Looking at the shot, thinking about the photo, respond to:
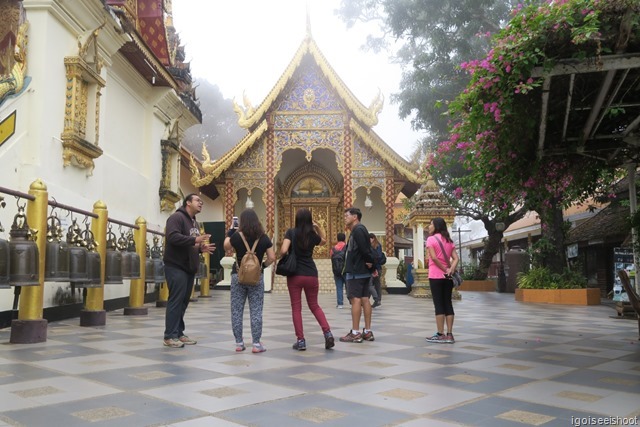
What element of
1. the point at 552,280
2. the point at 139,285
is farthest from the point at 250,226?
the point at 552,280

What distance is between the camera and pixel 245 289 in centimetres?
571

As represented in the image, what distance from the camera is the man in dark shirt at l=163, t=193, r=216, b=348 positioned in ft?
19.0

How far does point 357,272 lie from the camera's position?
6430 millimetres

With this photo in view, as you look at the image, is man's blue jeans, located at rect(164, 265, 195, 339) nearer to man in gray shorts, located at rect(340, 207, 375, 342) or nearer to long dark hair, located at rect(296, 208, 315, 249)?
long dark hair, located at rect(296, 208, 315, 249)

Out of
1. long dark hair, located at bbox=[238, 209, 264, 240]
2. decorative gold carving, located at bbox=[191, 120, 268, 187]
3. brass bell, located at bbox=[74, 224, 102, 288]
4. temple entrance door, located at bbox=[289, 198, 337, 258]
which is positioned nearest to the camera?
long dark hair, located at bbox=[238, 209, 264, 240]

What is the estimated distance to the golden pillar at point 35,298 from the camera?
19.2ft

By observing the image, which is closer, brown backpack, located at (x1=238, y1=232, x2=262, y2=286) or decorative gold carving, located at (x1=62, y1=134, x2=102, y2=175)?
brown backpack, located at (x1=238, y1=232, x2=262, y2=286)

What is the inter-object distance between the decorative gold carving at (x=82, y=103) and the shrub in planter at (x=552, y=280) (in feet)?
37.1

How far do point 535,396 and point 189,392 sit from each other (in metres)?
2.28

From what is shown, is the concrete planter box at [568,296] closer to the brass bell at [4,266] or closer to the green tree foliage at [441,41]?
the green tree foliage at [441,41]

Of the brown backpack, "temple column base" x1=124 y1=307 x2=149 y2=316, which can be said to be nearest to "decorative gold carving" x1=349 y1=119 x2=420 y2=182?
"temple column base" x1=124 y1=307 x2=149 y2=316

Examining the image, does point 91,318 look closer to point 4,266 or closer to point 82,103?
point 4,266

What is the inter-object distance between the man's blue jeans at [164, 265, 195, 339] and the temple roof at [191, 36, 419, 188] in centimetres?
1266

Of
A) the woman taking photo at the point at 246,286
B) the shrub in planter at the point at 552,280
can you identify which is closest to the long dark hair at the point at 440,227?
the woman taking photo at the point at 246,286
